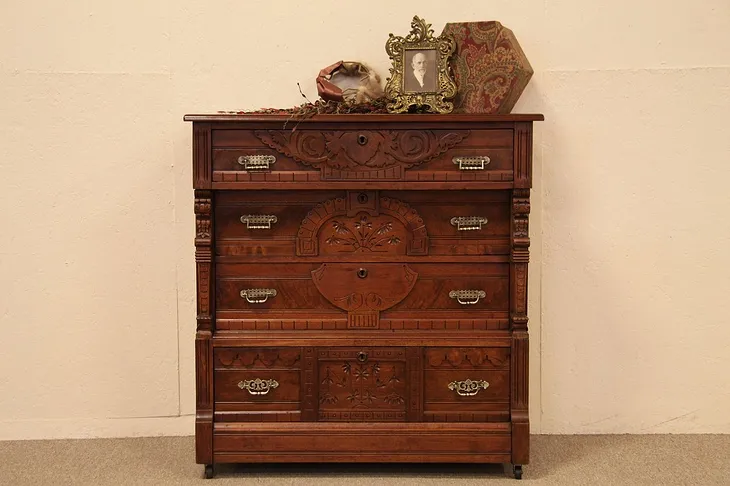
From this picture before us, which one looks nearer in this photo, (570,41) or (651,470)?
(651,470)

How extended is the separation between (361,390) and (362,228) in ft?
2.26

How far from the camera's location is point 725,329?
3.56m

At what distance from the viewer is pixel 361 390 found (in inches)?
121

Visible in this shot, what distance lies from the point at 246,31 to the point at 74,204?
1174 mm

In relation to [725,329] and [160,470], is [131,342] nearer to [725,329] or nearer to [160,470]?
[160,470]

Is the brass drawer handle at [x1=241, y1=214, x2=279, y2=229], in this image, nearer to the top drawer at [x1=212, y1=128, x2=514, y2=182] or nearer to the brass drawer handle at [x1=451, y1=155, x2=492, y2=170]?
the top drawer at [x1=212, y1=128, x2=514, y2=182]

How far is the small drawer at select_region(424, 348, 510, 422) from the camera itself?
10.0 ft

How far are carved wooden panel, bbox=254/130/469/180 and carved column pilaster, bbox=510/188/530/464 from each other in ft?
1.33

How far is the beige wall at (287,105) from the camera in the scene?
11.3ft

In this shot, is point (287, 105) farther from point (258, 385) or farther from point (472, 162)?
point (258, 385)

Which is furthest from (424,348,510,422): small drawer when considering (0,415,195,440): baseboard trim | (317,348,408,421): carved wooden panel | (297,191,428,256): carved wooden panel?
(0,415,195,440): baseboard trim

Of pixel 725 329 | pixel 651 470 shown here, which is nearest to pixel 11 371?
pixel 651 470

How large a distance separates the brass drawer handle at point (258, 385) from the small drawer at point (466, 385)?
0.66m

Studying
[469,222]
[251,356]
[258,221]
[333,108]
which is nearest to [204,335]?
[251,356]
